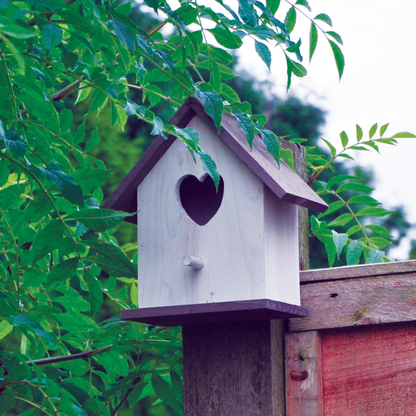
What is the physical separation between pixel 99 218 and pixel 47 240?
108mm

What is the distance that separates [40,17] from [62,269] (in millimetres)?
472

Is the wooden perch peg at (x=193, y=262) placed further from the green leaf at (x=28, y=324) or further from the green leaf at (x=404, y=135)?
the green leaf at (x=404, y=135)

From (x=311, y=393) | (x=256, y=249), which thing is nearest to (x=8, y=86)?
(x=256, y=249)

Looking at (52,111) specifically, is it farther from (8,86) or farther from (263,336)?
(263,336)

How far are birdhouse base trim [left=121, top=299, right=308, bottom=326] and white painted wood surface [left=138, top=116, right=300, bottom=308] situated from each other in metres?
0.03

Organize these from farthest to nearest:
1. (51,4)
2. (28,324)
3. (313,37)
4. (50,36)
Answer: (313,37)
(28,324)
(50,36)
(51,4)

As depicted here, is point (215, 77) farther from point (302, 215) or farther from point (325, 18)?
point (302, 215)

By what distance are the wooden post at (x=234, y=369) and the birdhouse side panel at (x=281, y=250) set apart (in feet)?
0.26

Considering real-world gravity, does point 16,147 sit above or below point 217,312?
above

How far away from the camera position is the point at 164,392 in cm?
136

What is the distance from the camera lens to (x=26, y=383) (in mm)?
1246

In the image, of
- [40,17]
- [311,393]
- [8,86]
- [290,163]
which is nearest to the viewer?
[40,17]

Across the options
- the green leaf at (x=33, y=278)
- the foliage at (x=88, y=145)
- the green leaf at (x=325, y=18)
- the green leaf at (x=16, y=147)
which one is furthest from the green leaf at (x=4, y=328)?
the green leaf at (x=325, y=18)

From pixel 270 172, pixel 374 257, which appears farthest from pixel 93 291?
pixel 374 257
